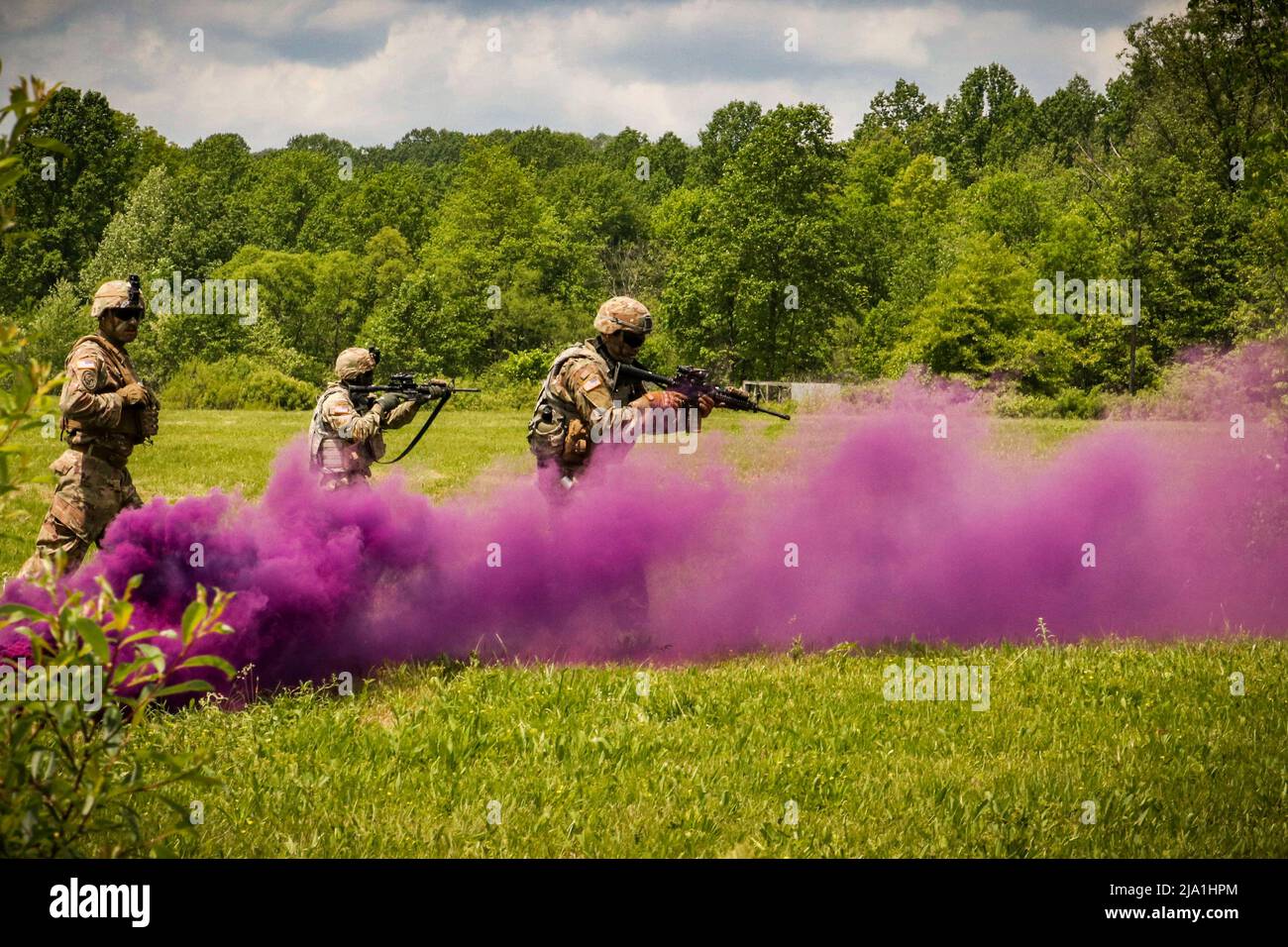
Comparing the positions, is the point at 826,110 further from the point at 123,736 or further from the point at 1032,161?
the point at 123,736

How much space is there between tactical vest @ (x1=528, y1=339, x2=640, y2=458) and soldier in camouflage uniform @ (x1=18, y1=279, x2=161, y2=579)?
9.62ft

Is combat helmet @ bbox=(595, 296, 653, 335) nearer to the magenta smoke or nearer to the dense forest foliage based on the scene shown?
the magenta smoke

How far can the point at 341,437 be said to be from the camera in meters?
9.04

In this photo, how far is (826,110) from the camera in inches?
1927

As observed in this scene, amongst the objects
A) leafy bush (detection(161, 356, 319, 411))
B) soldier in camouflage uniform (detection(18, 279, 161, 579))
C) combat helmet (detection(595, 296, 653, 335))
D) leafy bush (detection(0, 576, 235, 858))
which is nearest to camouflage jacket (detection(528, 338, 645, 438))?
combat helmet (detection(595, 296, 653, 335))

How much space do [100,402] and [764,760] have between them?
17.3ft

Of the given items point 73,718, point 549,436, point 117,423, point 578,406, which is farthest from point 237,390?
point 73,718

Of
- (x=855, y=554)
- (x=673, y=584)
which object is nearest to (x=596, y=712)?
(x=673, y=584)

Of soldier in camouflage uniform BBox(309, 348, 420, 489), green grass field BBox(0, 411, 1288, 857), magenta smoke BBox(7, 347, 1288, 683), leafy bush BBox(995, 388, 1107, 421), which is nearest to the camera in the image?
green grass field BBox(0, 411, 1288, 857)

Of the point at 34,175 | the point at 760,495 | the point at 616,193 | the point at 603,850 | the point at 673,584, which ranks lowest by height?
the point at 603,850

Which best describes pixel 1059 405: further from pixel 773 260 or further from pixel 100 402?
pixel 100 402

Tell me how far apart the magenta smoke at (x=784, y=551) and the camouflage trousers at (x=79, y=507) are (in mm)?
888

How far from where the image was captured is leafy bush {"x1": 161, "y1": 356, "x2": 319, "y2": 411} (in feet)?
128
